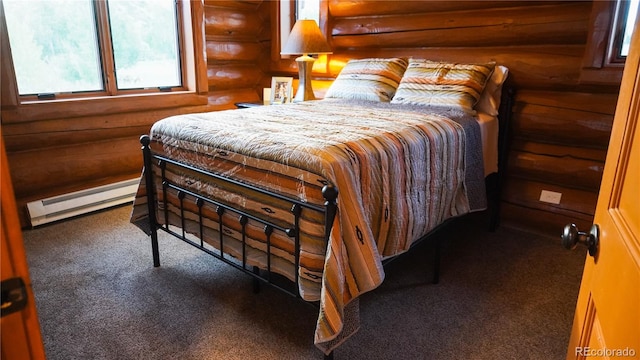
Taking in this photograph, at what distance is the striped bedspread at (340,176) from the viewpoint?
1507 mm

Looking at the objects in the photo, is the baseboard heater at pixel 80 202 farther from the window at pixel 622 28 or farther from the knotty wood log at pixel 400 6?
the window at pixel 622 28

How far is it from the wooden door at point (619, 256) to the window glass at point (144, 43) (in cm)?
344

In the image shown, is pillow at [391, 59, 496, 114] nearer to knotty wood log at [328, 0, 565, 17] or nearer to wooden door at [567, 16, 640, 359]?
knotty wood log at [328, 0, 565, 17]

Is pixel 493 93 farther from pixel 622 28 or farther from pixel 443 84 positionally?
pixel 622 28

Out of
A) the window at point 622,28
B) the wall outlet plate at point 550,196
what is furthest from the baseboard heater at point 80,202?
the window at point 622,28

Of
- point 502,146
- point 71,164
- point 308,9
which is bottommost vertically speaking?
point 71,164

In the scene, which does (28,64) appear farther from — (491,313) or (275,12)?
(491,313)

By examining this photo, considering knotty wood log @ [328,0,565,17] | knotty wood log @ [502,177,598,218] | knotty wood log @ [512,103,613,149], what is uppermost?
knotty wood log @ [328,0,565,17]

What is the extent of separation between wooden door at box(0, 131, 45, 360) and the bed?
933 mm

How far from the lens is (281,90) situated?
3873 mm

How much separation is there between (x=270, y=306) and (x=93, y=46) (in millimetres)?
2510

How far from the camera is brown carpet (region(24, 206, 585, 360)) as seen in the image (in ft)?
5.68

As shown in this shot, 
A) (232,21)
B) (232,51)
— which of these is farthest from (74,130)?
(232,21)

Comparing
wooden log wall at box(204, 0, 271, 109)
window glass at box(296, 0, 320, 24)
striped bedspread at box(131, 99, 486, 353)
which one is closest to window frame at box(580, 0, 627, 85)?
striped bedspread at box(131, 99, 486, 353)
